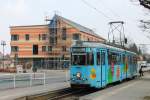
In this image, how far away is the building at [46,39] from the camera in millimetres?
105812

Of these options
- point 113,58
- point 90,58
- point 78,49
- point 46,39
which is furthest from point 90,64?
point 46,39

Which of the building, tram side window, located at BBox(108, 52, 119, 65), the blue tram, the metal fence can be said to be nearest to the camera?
the blue tram

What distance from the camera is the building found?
10581 cm

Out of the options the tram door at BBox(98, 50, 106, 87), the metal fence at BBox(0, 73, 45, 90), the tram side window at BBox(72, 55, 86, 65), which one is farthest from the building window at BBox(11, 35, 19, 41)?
the tram side window at BBox(72, 55, 86, 65)

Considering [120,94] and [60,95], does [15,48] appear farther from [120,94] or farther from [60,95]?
[120,94]

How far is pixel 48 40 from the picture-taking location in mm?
107875

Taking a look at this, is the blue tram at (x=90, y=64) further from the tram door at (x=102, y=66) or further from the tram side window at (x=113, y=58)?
the tram side window at (x=113, y=58)

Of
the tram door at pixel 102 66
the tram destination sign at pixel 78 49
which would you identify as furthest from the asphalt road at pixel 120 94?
the tram destination sign at pixel 78 49

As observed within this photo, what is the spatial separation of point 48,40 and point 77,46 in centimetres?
8249

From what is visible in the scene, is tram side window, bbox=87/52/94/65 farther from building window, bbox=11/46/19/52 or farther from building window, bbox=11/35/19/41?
building window, bbox=11/46/19/52

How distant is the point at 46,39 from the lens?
10900 cm

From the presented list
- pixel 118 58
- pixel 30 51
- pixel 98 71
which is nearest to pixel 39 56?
pixel 30 51

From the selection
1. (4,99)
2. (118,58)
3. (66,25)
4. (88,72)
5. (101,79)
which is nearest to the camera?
(4,99)

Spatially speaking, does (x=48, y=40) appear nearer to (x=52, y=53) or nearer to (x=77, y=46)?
(x=52, y=53)
